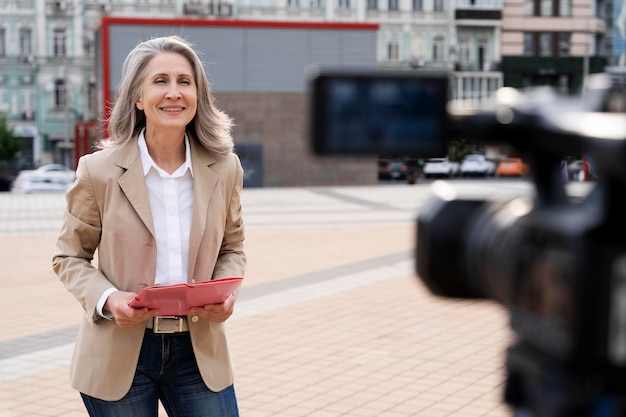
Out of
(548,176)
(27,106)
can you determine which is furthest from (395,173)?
(548,176)

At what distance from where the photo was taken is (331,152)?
1.00 meters

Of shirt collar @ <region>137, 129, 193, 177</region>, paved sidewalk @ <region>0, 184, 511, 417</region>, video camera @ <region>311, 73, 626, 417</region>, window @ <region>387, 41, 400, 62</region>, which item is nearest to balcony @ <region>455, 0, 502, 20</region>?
window @ <region>387, 41, 400, 62</region>

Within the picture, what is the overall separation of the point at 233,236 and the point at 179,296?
17.8 inches

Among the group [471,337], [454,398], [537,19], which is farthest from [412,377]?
[537,19]

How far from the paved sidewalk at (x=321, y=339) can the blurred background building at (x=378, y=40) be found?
34.9 m

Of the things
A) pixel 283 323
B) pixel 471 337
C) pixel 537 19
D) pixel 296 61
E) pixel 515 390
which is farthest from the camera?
pixel 537 19

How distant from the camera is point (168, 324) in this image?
9.23 feet

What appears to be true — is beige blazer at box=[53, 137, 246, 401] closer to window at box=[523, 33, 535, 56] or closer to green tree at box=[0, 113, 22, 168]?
green tree at box=[0, 113, 22, 168]

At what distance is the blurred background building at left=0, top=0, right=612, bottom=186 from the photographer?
47.5 m

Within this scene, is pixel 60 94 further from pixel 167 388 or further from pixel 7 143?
pixel 167 388

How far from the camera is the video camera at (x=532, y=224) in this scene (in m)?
0.85

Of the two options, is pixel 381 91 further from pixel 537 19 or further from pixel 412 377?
pixel 537 19

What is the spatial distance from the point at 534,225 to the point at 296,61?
102 feet

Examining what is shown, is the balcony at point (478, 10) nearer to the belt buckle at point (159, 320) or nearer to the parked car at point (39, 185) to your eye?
the parked car at point (39, 185)
